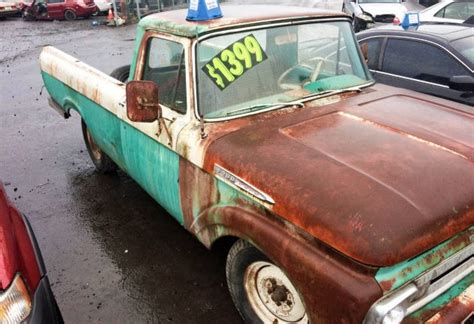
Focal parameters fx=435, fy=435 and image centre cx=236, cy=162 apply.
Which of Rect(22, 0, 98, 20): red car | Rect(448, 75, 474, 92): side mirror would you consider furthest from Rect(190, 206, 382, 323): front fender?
Rect(22, 0, 98, 20): red car

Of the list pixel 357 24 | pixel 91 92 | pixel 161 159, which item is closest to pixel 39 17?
pixel 357 24

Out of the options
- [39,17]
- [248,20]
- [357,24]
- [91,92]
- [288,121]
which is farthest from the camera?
[39,17]

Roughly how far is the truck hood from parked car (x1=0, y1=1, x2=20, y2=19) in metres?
20.0

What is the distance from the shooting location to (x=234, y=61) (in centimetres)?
300

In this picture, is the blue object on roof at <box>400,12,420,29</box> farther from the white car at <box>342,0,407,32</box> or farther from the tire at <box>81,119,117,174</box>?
the white car at <box>342,0,407,32</box>

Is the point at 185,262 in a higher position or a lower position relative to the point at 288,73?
lower

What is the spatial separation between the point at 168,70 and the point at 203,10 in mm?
516

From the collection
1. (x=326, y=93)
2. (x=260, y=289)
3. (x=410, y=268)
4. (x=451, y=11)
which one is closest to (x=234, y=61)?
(x=326, y=93)

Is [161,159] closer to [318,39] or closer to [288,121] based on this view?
[288,121]

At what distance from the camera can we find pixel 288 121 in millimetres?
2854

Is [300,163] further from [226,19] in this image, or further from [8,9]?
[8,9]

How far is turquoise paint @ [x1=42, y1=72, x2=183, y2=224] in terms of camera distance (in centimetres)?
315

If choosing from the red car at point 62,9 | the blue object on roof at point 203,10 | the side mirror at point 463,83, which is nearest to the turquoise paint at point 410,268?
the blue object on roof at point 203,10

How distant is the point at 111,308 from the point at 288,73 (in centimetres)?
217
